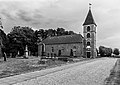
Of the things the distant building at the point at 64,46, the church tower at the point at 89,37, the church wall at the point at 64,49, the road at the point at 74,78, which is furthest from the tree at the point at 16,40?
the road at the point at 74,78

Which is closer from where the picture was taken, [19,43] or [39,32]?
[19,43]

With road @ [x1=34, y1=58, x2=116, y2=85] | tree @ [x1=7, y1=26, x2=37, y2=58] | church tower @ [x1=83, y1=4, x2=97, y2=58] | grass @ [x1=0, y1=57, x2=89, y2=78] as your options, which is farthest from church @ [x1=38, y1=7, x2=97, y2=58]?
road @ [x1=34, y1=58, x2=116, y2=85]

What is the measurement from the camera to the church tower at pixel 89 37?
52406mm

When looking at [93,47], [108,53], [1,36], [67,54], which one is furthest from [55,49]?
[1,36]

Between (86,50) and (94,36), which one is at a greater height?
(94,36)

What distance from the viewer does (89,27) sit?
5359 cm

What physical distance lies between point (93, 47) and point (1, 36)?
35672 mm

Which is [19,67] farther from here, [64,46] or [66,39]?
[66,39]

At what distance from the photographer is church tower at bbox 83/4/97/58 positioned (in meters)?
52.4

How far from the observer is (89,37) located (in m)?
53.4

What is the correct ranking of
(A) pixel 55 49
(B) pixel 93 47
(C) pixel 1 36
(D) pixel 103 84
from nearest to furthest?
(D) pixel 103 84
(C) pixel 1 36
(B) pixel 93 47
(A) pixel 55 49

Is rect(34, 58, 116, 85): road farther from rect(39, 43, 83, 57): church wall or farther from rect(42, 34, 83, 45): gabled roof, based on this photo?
rect(42, 34, 83, 45): gabled roof

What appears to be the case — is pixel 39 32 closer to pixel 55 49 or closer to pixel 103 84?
pixel 55 49

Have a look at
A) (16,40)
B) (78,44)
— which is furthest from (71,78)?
(78,44)
